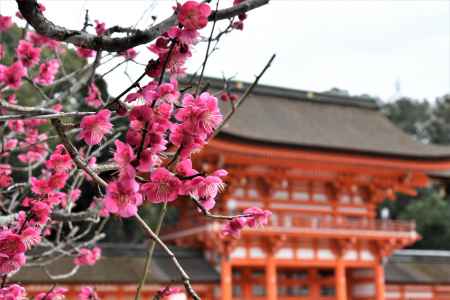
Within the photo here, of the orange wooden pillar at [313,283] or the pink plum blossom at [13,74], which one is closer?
the pink plum blossom at [13,74]

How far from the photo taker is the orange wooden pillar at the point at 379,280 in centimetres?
1256

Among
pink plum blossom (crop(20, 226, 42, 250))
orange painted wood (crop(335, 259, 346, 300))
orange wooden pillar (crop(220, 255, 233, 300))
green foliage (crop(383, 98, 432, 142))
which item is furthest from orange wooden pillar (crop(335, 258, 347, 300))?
green foliage (crop(383, 98, 432, 142))

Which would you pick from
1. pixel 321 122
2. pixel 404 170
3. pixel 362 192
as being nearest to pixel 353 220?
pixel 362 192

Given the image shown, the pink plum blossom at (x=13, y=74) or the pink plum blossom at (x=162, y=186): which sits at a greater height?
the pink plum blossom at (x=13, y=74)

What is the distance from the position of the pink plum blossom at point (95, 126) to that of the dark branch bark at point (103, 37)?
23 cm

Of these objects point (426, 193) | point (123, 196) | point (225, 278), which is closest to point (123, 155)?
point (123, 196)

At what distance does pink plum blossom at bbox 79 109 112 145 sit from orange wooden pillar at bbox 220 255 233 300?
9665 mm

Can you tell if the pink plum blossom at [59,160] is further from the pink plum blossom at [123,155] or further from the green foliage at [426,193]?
the green foliage at [426,193]

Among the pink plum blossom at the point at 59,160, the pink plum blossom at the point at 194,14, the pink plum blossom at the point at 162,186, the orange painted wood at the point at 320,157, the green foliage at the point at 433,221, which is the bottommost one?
the pink plum blossom at the point at 162,186

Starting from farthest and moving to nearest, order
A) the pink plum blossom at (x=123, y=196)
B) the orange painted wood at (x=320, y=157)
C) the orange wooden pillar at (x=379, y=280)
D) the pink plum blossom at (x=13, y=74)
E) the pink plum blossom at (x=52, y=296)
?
the orange wooden pillar at (x=379, y=280) < the orange painted wood at (x=320, y=157) < the pink plum blossom at (x=13, y=74) < the pink plum blossom at (x=52, y=296) < the pink plum blossom at (x=123, y=196)

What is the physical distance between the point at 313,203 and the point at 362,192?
131cm

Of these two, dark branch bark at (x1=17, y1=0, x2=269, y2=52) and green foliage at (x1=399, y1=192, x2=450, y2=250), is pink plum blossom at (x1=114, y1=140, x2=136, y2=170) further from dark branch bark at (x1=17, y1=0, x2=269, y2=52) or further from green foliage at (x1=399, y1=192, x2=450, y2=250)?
green foliage at (x1=399, y1=192, x2=450, y2=250)

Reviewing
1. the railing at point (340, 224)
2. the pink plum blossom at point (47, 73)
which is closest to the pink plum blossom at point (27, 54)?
the pink plum blossom at point (47, 73)

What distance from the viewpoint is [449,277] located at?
13648 mm
